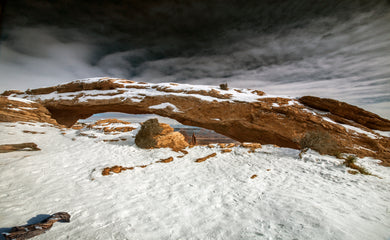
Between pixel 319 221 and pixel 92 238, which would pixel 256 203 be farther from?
pixel 92 238

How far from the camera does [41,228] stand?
→ 2416 millimetres

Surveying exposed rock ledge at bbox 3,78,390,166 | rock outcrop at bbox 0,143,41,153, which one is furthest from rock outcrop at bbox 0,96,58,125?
rock outcrop at bbox 0,143,41,153

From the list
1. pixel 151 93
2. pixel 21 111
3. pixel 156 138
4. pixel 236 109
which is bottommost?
pixel 156 138

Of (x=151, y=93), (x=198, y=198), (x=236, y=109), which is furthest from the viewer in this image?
(x=151, y=93)

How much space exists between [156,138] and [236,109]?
7.21m

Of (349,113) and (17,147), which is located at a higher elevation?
(349,113)

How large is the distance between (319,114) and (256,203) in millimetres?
11321

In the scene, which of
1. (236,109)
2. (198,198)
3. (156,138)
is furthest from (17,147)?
(236,109)

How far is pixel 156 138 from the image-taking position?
9117mm

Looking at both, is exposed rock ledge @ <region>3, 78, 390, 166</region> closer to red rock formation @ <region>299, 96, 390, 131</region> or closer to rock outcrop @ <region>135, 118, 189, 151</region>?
red rock formation @ <region>299, 96, 390, 131</region>

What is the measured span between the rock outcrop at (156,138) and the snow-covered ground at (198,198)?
1.96 metres

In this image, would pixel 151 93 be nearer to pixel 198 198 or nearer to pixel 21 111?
pixel 198 198

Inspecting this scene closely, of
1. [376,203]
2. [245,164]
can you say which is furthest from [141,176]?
[376,203]

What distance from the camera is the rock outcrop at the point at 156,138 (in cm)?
882
